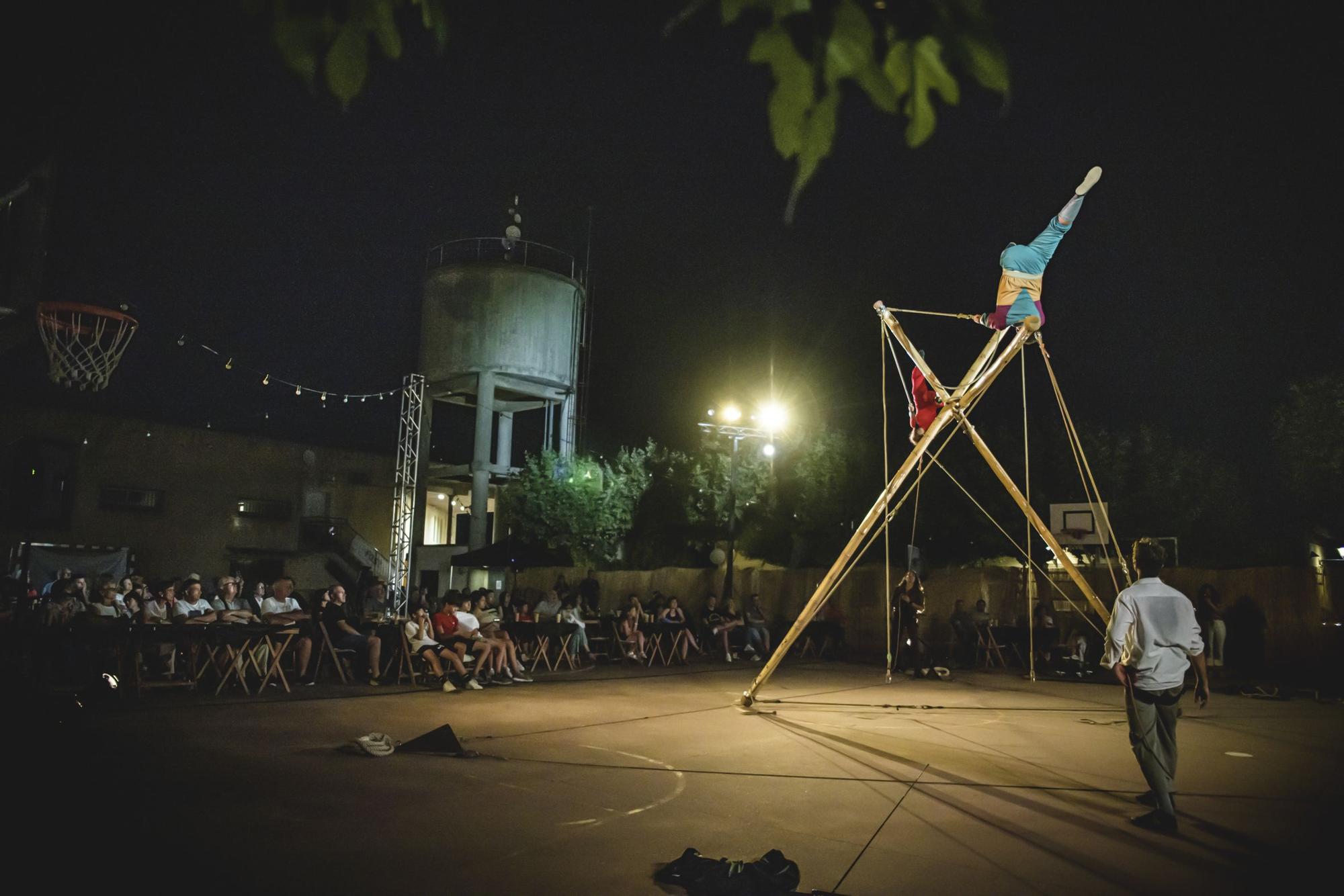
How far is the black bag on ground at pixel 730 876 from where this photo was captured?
3.75 m

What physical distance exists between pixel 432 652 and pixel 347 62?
11360 millimetres

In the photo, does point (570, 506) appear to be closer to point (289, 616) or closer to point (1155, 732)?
point (289, 616)

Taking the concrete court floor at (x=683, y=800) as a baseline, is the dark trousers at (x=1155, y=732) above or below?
above

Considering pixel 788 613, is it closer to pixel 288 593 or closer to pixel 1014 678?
pixel 1014 678

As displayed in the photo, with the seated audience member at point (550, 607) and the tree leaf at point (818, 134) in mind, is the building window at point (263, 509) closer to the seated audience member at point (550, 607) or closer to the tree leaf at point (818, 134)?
the seated audience member at point (550, 607)

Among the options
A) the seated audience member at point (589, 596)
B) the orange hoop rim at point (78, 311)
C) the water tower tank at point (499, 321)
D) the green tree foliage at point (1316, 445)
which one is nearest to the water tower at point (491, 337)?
the water tower tank at point (499, 321)

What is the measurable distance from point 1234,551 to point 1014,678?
57.9 ft

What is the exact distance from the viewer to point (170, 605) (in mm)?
12266

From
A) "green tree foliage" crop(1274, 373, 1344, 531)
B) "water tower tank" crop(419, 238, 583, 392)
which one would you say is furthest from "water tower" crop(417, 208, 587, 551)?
"green tree foliage" crop(1274, 373, 1344, 531)

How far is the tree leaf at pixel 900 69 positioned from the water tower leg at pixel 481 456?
86.5 feet

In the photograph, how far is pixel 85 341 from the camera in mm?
13852

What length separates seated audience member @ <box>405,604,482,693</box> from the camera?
40.5 ft

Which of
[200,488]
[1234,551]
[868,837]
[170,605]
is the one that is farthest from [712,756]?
[200,488]

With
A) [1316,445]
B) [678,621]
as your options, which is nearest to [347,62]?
[678,621]
